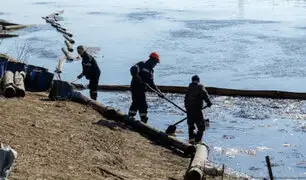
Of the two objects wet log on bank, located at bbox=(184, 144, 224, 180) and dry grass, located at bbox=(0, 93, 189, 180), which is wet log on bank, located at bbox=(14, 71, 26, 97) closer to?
dry grass, located at bbox=(0, 93, 189, 180)

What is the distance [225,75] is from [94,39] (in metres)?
14.1

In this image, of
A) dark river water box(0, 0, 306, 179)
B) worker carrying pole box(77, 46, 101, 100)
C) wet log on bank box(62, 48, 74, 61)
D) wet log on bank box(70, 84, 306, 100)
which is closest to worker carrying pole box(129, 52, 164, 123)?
dark river water box(0, 0, 306, 179)

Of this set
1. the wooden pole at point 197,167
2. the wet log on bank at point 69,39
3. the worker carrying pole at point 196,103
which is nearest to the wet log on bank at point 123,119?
the worker carrying pole at point 196,103

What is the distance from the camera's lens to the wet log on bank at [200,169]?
8.01m

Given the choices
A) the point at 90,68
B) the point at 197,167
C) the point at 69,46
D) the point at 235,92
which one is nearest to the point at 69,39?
the point at 69,46

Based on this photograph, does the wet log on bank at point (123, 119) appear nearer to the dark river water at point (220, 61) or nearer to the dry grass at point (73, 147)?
the dry grass at point (73, 147)

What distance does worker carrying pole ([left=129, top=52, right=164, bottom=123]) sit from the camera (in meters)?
11.9

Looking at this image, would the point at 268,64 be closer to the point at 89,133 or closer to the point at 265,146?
the point at 265,146

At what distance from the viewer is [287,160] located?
11.1 m

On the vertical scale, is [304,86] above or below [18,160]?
below

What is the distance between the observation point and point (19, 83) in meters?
13.1

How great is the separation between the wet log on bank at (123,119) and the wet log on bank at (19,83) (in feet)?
2.70

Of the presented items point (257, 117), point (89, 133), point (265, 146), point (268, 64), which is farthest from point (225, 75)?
point (89, 133)

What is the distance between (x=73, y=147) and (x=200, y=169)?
2.42m
